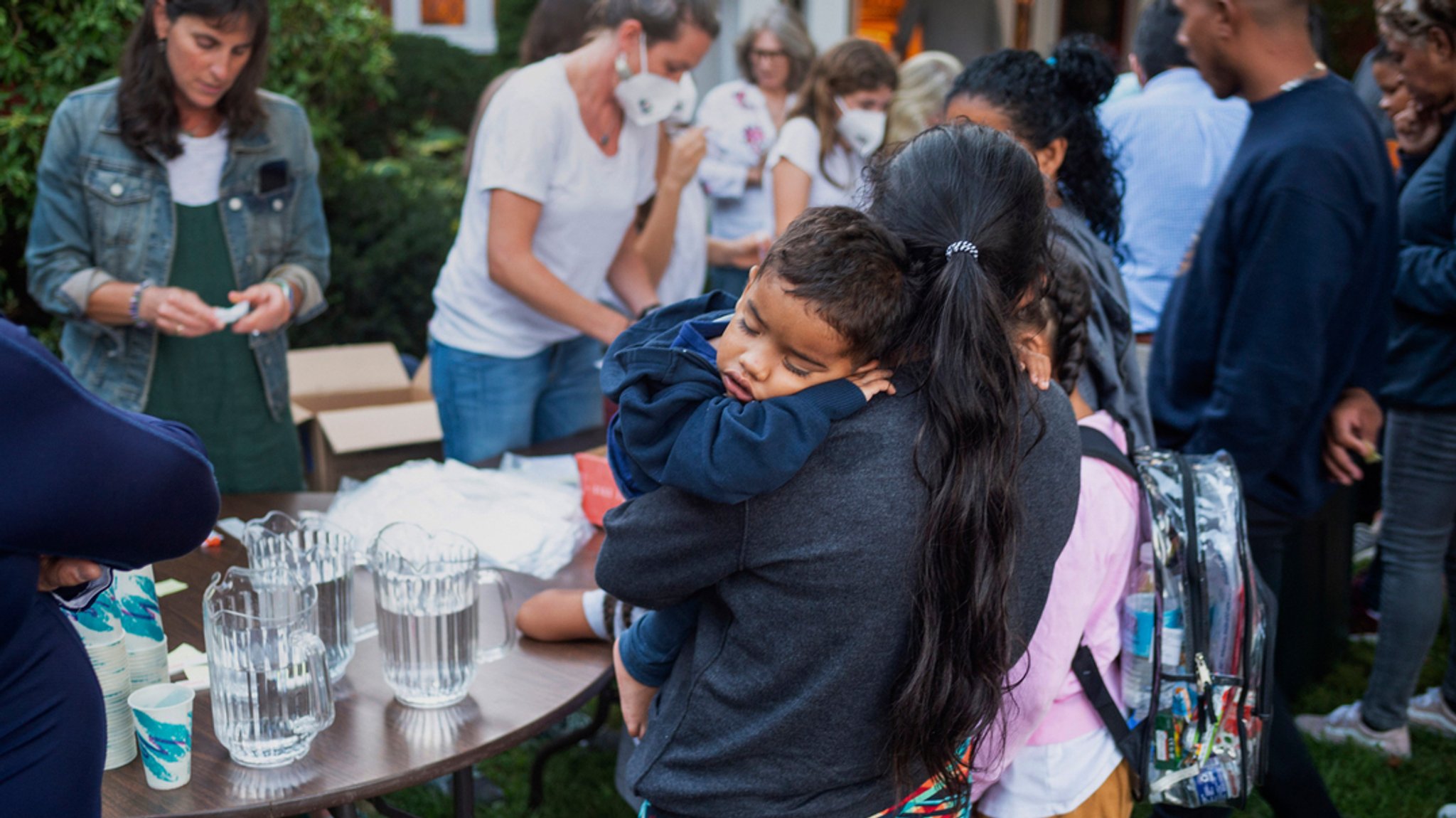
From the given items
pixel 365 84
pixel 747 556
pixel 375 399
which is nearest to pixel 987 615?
pixel 747 556

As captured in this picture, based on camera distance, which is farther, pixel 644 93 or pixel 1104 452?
pixel 644 93

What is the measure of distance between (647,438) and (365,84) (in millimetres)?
4812

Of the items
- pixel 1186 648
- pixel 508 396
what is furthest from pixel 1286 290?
pixel 508 396

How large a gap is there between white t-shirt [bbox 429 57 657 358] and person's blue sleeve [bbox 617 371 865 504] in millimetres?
1571

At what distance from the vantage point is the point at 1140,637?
1604mm

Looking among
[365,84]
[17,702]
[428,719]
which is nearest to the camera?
[17,702]

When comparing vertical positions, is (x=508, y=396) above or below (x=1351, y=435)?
below

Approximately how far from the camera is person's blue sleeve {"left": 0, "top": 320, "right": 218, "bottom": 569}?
924 mm

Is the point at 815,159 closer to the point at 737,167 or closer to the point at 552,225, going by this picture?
the point at 737,167

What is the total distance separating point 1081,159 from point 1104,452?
81cm

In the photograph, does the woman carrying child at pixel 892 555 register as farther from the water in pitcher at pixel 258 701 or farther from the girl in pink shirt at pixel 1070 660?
the water in pitcher at pixel 258 701

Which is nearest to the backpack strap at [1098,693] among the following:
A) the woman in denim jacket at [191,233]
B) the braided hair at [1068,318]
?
the braided hair at [1068,318]

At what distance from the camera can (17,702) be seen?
1.02 m

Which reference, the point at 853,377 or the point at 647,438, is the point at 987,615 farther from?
the point at 647,438
